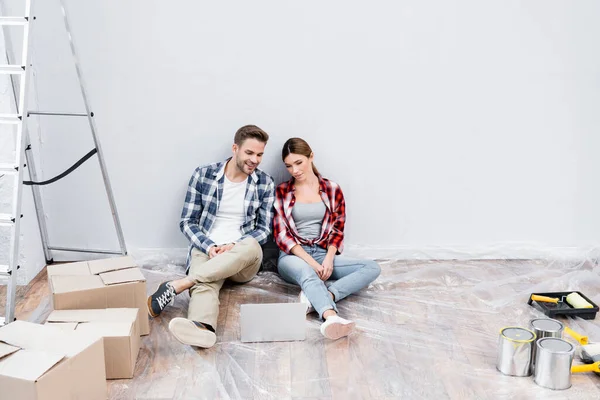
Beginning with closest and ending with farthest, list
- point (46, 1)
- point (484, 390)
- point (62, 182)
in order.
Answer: point (484, 390) < point (46, 1) < point (62, 182)

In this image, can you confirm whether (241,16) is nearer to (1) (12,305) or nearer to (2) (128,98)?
(2) (128,98)

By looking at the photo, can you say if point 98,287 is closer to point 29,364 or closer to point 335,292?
point 29,364

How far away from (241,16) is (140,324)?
155 centimetres

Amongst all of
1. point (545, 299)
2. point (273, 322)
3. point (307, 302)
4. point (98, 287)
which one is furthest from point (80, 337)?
point (545, 299)

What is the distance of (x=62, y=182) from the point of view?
3.42 m

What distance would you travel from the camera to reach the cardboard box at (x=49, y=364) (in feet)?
6.40

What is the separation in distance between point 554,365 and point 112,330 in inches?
61.3

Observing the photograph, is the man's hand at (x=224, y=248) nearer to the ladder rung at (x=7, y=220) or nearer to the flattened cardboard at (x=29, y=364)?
the ladder rung at (x=7, y=220)

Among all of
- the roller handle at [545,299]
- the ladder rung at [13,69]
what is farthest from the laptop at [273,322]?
the ladder rung at [13,69]

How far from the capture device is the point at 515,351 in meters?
2.39

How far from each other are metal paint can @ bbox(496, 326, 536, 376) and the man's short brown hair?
1.40 m

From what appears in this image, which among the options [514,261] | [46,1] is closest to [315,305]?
[514,261]

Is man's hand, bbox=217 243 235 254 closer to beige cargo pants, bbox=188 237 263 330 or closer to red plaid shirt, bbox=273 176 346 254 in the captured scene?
beige cargo pants, bbox=188 237 263 330

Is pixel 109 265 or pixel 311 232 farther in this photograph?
pixel 311 232
